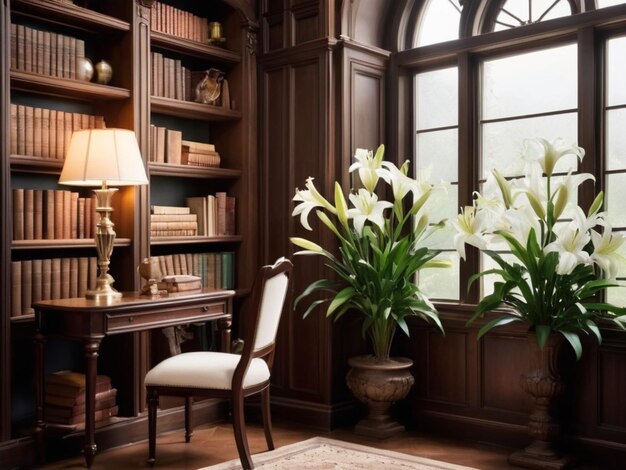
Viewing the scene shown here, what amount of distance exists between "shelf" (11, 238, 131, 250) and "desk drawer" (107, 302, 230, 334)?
0.52m

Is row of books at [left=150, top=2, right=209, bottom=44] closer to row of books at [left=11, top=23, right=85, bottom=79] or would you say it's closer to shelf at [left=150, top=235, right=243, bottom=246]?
row of books at [left=11, top=23, right=85, bottom=79]

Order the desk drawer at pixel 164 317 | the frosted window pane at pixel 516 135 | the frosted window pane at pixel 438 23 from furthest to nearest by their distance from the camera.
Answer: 1. the frosted window pane at pixel 438 23
2. the frosted window pane at pixel 516 135
3. the desk drawer at pixel 164 317

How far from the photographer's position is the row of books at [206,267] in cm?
455

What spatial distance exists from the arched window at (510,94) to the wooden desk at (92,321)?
159cm

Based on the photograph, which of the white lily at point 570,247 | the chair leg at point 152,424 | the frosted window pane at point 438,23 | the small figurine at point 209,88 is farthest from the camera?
the small figurine at point 209,88

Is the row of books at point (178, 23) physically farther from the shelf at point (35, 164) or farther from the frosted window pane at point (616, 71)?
the frosted window pane at point (616, 71)

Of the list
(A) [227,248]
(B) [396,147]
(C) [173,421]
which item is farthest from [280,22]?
(C) [173,421]

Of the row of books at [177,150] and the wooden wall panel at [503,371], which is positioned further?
the row of books at [177,150]

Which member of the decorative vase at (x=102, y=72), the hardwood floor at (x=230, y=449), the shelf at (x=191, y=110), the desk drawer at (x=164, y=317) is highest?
the decorative vase at (x=102, y=72)

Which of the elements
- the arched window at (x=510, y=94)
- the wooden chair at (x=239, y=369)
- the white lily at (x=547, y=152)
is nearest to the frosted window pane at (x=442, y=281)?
the arched window at (x=510, y=94)

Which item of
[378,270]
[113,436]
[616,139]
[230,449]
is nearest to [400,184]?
[378,270]

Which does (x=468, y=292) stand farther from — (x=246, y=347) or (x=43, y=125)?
(x=43, y=125)

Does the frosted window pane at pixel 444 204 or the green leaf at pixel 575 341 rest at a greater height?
the frosted window pane at pixel 444 204

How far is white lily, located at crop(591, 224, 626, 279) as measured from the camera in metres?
3.60
